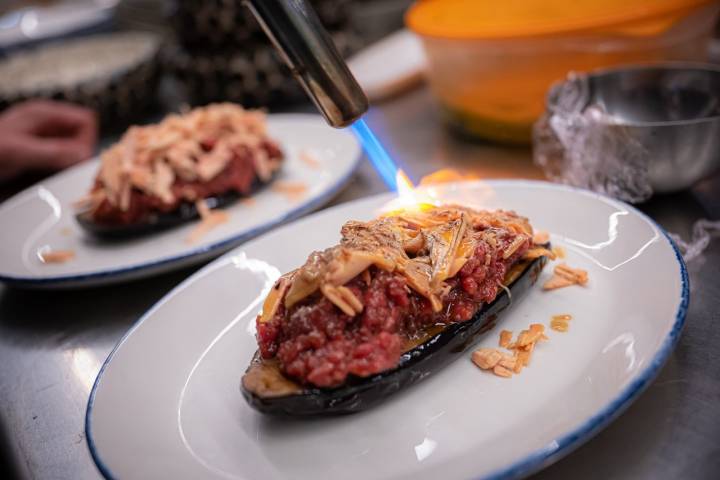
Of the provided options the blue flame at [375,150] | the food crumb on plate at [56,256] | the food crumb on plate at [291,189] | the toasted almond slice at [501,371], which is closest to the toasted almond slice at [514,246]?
the toasted almond slice at [501,371]

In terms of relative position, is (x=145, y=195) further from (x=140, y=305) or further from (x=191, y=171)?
(x=140, y=305)

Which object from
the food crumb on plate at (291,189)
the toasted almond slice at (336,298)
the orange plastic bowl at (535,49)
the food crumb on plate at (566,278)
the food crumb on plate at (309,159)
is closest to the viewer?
the toasted almond slice at (336,298)

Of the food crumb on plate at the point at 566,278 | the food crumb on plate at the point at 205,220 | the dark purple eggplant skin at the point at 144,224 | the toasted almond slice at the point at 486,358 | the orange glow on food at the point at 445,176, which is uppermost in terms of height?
the dark purple eggplant skin at the point at 144,224

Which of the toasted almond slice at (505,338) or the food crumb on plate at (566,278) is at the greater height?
the toasted almond slice at (505,338)

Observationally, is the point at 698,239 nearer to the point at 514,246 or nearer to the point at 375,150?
the point at 514,246

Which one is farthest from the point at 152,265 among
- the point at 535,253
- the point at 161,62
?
the point at 161,62

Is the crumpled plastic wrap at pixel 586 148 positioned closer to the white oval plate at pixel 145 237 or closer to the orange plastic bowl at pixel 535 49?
the orange plastic bowl at pixel 535 49

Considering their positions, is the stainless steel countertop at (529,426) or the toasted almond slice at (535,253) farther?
the toasted almond slice at (535,253)

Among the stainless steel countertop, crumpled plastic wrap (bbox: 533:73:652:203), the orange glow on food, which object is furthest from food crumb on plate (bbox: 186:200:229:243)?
crumpled plastic wrap (bbox: 533:73:652:203)
